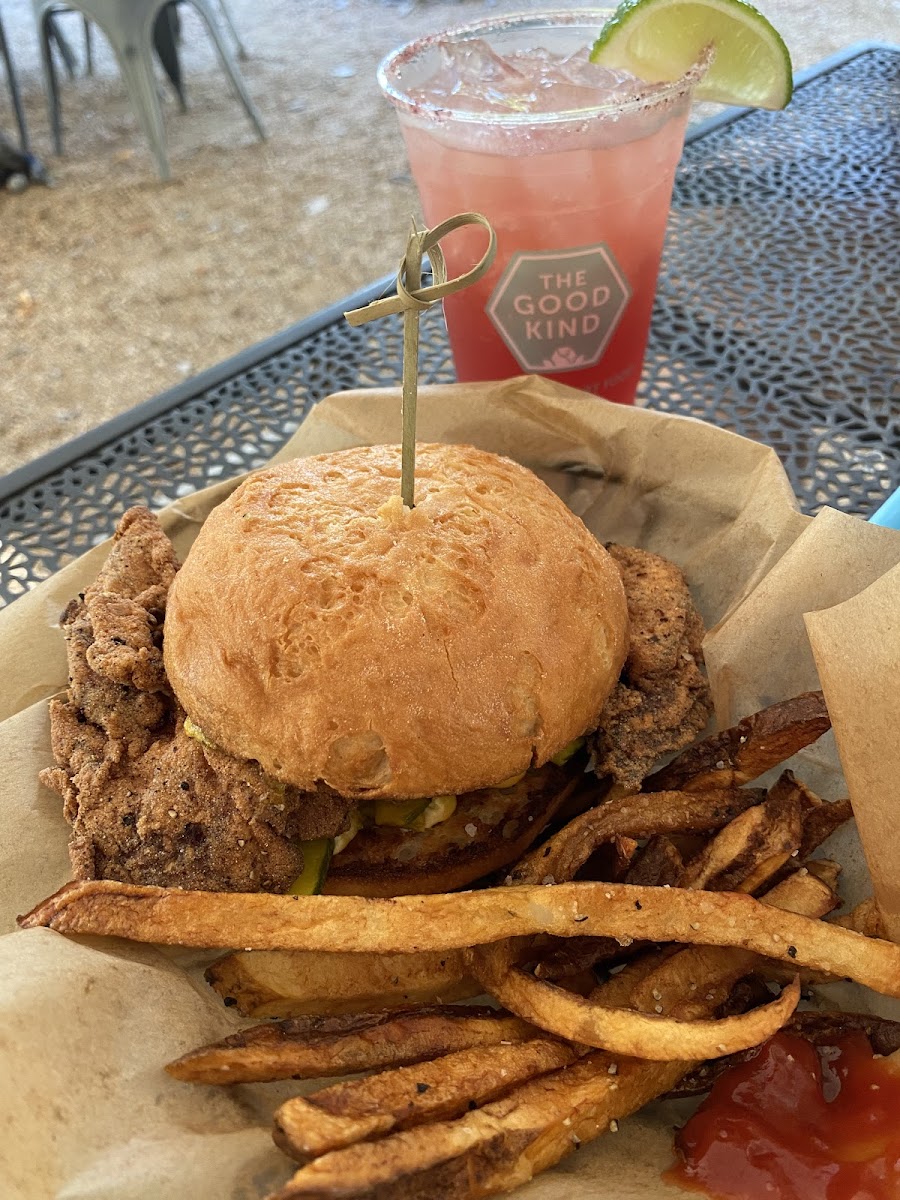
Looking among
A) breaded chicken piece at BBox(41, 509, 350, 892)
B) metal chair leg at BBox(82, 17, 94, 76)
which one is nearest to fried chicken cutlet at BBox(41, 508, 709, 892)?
breaded chicken piece at BBox(41, 509, 350, 892)

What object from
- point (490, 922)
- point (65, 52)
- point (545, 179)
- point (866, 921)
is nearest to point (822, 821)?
point (866, 921)

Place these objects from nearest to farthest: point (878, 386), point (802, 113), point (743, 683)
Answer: point (743, 683) < point (878, 386) < point (802, 113)

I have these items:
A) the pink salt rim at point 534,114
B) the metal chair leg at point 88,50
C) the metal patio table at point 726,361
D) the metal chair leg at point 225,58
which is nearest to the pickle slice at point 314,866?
the metal patio table at point 726,361

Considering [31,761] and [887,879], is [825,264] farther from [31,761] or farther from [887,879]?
[31,761]

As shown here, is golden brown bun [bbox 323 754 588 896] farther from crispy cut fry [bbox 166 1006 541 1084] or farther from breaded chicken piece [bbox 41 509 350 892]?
crispy cut fry [bbox 166 1006 541 1084]

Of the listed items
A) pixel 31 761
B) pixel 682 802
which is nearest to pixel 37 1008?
pixel 31 761

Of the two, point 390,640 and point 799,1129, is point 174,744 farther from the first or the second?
point 799,1129
